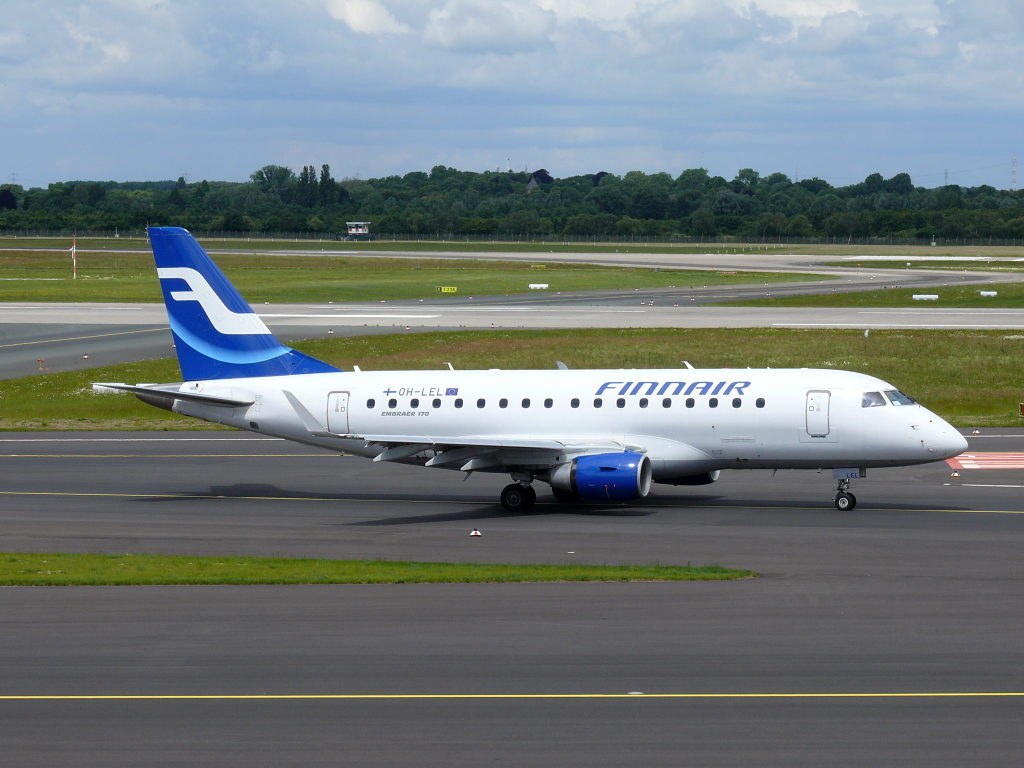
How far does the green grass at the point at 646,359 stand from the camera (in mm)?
59969

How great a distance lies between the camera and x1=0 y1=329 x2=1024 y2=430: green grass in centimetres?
5997

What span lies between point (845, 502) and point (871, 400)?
280cm

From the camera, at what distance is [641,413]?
37344 mm

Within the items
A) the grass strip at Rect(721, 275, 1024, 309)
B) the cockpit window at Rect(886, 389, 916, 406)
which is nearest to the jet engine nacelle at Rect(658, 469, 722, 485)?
the cockpit window at Rect(886, 389, 916, 406)

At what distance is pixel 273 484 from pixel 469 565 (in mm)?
15065

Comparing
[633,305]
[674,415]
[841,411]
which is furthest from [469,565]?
[633,305]

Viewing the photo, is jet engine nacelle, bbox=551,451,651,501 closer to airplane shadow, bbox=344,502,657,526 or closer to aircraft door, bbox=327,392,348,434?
airplane shadow, bbox=344,502,657,526

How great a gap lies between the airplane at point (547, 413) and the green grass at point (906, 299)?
66.3 meters

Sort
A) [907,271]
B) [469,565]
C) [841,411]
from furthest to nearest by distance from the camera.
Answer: [907,271] → [841,411] → [469,565]

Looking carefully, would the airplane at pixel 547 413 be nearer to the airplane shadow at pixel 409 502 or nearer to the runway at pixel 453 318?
the airplane shadow at pixel 409 502

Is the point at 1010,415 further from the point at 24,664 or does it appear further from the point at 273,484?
the point at 24,664

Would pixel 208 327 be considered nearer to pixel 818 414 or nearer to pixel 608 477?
pixel 608 477

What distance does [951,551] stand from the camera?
2967 cm

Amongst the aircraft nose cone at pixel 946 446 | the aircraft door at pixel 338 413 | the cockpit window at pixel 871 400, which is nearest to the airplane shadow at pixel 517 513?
the aircraft door at pixel 338 413
